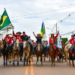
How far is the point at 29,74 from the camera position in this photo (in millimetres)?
11539

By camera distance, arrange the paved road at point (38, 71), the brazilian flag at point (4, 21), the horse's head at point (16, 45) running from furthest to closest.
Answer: the brazilian flag at point (4, 21) < the horse's head at point (16, 45) < the paved road at point (38, 71)

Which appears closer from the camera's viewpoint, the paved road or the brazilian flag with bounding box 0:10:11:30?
the paved road

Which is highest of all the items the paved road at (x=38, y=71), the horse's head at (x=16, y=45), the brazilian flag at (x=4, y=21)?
the brazilian flag at (x=4, y=21)

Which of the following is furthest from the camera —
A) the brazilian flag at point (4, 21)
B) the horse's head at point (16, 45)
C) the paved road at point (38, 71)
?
the brazilian flag at point (4, 21)

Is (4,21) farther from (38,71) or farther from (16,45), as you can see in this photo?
(38,71)

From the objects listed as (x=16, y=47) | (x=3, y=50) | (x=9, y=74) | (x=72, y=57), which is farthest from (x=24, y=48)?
(x=9, y=74)

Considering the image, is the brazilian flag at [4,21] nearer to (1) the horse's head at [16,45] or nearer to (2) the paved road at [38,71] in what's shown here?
(1) the horse's head at [16,45]

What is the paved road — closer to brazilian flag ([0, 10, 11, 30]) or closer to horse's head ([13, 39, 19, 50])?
horse's head ([13, 39, 19, 50])

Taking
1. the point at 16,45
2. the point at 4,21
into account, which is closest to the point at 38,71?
the point at 16,45

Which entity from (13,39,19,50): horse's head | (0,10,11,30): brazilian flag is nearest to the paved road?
(13,39,19,50): horse's head

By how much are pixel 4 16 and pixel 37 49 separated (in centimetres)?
528

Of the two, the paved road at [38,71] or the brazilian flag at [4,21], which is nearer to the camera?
the paved road at [38,71]

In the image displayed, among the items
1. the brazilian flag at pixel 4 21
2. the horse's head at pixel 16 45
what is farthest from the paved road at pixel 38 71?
the brazilian flag at pixel 4 21

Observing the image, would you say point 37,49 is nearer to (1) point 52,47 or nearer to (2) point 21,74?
(1) point 52,47
